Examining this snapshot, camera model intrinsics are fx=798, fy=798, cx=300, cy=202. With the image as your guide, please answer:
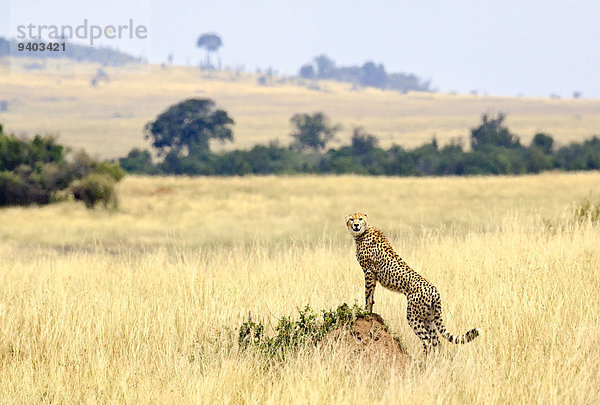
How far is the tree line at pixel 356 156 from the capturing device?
46688 millimetres

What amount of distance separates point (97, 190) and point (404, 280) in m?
21.1

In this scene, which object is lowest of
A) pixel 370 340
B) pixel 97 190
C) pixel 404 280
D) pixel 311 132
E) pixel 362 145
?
pixel 362 145

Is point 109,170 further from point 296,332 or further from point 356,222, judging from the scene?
point 356,222

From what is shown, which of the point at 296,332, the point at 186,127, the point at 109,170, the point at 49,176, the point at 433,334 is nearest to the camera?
the point at 433,334

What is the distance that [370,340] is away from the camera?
6129mm

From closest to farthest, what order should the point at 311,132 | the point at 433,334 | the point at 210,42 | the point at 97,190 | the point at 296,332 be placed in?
the point at 433,334 < the point at 296,332 < the point at 97,190 < the point at 311,132 < the point at 210,42

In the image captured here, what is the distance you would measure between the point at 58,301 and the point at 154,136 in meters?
58.9

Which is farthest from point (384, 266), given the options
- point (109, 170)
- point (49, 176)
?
point (49, 176)

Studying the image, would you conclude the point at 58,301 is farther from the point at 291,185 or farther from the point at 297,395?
the point at 291,185

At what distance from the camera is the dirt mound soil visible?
6.05m

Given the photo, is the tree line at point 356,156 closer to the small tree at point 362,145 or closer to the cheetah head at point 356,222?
the small tree at point 362,145

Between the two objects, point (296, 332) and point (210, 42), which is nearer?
point (296, 332)

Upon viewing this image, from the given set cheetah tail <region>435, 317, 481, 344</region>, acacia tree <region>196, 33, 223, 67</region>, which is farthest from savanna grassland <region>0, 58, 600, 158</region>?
cheetah tail <region>435, 317, 481, 344</region>

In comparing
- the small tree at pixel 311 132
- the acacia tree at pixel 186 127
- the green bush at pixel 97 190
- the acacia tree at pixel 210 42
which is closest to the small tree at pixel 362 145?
the small tree at pixel 311 132
